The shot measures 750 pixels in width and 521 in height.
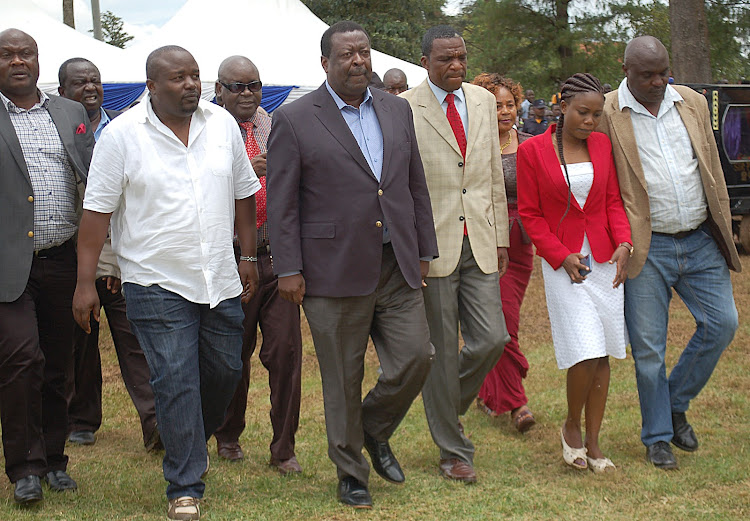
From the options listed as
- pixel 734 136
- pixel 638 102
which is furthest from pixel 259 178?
pixel 734 136

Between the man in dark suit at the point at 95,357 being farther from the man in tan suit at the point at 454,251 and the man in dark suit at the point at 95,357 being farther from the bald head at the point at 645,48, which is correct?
the bald head at the point at 645,48

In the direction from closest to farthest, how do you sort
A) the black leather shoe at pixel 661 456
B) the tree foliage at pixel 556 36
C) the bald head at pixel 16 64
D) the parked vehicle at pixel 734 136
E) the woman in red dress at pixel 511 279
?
the bald head at pixel 16 64 → the black leather shoe at pixel 661 456 → the woman in red dress at pixel 511 279 → the parked vehicle at pixel 734 136 → the tree foliage at pixel 556 36

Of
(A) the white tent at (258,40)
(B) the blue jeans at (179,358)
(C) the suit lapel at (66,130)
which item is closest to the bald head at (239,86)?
(C) the suit lapel at (66,130)

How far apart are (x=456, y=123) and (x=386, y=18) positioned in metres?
24.3

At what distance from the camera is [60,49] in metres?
15.9

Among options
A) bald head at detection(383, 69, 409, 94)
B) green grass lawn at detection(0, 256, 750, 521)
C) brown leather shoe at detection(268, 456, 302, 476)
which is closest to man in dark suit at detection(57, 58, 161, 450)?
green grass lawn at detection(0, 256, 750, 521)

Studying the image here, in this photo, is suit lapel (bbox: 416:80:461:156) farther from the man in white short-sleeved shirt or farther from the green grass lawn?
the green grass lawn

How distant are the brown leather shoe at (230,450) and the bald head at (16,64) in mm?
2391

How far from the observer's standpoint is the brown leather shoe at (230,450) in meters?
5.84

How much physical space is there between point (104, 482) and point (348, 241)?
208 centimetres

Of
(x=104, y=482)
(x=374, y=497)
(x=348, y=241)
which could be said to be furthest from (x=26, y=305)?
(x=374, y=497)

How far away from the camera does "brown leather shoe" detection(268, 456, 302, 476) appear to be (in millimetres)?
5543

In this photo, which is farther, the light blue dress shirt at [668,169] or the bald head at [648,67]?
the light blue dress shirt at [668,169]

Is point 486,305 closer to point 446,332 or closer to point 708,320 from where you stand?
point 446,332
